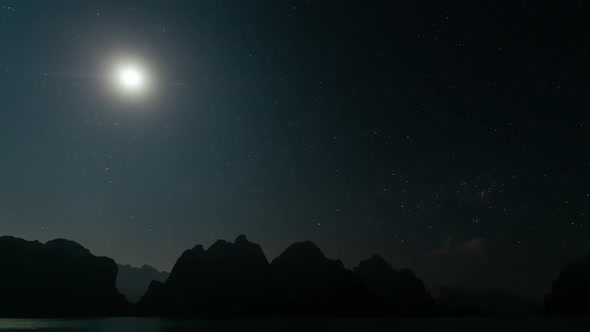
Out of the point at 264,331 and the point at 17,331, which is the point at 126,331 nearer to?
the point at 17,331

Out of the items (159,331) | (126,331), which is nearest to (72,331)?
(126,331)

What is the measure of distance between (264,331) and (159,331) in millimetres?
26791

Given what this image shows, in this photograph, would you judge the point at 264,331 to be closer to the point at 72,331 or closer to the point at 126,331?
the point at 126,331

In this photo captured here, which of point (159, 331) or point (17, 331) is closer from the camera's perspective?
point (17, 331)

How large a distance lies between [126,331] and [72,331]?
11589 mm

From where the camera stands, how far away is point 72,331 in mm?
88000

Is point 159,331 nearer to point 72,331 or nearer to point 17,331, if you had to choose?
point 72,331

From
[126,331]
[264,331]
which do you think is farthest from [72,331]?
[264,331]

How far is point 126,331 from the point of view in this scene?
91375 mm

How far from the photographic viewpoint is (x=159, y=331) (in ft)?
305

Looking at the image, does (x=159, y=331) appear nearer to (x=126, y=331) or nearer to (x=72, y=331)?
(x=126, y=331)

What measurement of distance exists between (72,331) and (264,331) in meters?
44.4

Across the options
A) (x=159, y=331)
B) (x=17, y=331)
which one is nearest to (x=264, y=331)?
(x=159, y=331)

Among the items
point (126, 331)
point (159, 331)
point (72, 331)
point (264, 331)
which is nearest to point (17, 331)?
point (72, 331)
